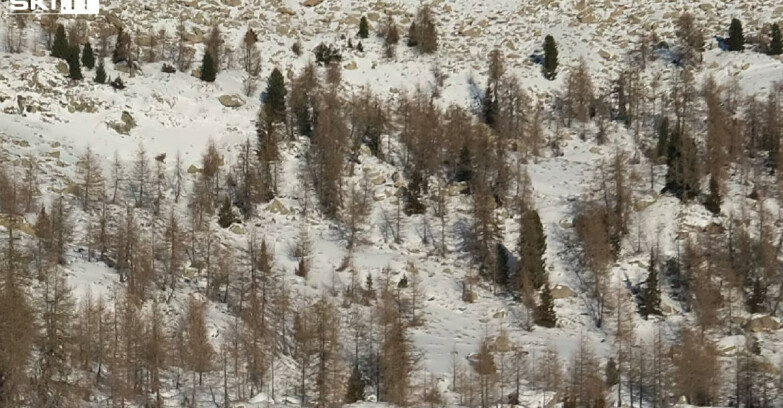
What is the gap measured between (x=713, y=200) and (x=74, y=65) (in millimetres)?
51395

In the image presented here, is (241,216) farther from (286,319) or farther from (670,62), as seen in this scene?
(670,62)

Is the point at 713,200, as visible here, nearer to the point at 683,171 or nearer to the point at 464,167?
the point at 683,171

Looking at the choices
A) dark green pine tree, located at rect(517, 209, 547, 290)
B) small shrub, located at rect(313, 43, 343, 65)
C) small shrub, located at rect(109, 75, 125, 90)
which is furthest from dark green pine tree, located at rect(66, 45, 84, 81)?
dark green pine tree, located at rect(517, 209, 547, 290)

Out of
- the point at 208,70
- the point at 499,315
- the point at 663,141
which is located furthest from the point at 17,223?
the point at 663,141

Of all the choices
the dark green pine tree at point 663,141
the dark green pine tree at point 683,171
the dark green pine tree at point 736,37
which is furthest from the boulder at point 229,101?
the dark green pine tree at point 736,37

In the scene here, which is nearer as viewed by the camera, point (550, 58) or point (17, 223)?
point (17, 223)

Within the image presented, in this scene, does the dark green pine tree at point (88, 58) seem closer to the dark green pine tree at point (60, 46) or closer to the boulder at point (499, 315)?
the dark green pine tree at point (60, 46)

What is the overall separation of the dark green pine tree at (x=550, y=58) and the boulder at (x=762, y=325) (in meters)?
34.8

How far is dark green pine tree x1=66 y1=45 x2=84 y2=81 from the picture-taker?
72500 millimetres

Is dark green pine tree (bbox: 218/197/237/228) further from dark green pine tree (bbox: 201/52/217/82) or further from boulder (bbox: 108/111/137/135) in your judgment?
dark green pine tree (bbox: 201/52/217/82)

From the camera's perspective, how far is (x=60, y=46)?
242ft

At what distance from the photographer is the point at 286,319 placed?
58062 millimetres

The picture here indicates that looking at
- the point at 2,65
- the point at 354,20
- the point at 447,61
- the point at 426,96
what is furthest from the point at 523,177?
the point at 2,65

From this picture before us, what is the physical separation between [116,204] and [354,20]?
126 feet
